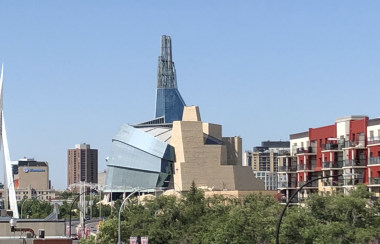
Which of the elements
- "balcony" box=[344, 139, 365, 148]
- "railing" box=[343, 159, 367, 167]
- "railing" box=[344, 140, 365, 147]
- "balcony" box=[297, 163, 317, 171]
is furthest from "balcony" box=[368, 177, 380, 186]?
"balcony" box=[297, 163, 317, 171]

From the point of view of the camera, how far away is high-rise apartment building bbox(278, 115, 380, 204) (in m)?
83.1

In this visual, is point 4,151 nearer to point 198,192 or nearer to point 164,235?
point 198,192

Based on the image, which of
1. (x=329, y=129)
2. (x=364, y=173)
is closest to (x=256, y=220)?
(x=364, y=173)

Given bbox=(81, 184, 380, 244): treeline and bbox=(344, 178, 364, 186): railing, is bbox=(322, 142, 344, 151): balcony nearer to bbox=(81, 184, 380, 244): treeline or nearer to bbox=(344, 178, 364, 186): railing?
bbox=(344, 178, 364, 186): railing

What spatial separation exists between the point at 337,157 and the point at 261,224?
2403 cm

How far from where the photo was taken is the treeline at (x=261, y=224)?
6281cm

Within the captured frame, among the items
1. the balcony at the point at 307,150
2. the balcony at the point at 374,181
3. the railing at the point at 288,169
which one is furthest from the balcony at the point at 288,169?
the balcony at the point at 374,181

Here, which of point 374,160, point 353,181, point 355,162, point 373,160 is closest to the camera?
Result: point 374,160

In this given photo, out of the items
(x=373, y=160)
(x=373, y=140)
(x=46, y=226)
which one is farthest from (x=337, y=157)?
(x=46, y=226)

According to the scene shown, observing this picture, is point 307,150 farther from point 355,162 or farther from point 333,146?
point 355,162

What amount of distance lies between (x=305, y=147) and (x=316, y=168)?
5790 millimetres

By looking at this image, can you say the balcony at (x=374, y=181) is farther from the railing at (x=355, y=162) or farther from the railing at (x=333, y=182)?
the railing at (x=333, y=182)

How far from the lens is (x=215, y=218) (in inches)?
3130

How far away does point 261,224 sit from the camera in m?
68.1
